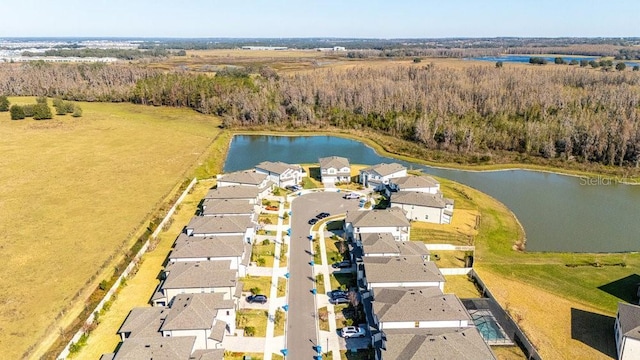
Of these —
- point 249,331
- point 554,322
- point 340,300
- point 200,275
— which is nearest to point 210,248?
point 200,275

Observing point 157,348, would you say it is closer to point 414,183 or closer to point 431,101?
point 414,183

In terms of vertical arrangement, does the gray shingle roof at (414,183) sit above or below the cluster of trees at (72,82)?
below

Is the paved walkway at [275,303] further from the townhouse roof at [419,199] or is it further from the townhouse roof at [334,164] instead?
the townhouse roof at [334,164]

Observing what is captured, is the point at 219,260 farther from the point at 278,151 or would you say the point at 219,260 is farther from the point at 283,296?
the point at 278,151

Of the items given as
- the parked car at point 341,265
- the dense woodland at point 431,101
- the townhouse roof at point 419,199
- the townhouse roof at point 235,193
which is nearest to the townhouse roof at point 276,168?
the townhouse roof at point 235,193

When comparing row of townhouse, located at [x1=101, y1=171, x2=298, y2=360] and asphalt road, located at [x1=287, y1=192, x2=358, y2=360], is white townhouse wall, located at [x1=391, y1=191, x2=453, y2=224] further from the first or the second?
row of townhouse, located at [x1=101, y1=171, x2=298, y2=360]

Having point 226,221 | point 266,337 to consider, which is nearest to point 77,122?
point 226,221
